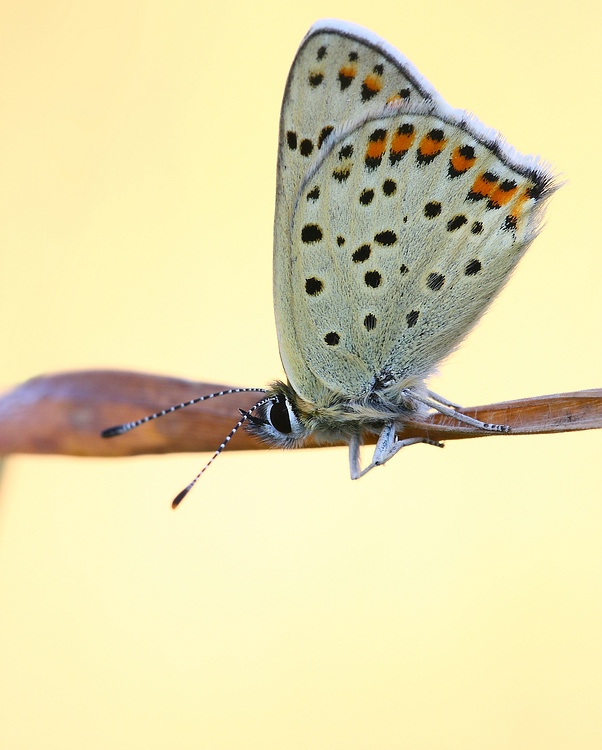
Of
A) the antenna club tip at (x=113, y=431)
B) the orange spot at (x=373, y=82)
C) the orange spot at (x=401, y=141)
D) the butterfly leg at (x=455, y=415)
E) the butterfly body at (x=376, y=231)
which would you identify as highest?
the orange spot at (x=373, y=82)

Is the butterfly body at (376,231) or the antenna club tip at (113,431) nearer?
the antenna club tip at (113,431)

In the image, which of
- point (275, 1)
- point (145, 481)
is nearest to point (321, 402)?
point (145, 481)

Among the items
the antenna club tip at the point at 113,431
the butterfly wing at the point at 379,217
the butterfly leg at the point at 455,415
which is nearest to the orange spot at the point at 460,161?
the butterfly wing at the point at 379,217

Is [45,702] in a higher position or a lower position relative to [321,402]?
lower

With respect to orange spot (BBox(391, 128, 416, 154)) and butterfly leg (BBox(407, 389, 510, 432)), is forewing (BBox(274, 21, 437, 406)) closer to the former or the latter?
orange spot (BBox(391, 128, 416, 154))

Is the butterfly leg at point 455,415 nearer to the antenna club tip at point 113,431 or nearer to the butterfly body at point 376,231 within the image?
the butterfly body at point 376,231

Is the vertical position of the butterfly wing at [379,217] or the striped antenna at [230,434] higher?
the butterfly wing at [379,217]

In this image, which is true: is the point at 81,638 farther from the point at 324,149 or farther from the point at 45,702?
the point at 324,149

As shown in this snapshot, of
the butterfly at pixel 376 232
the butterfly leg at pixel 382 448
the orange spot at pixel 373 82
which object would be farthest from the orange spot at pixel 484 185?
the butterfly leg at pixel 382 448

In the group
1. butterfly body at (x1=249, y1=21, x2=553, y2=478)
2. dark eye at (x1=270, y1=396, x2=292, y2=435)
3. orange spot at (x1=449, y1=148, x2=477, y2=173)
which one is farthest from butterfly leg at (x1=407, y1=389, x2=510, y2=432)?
orange spot at (x1=449, y1=148, x2=477, y2=173)
